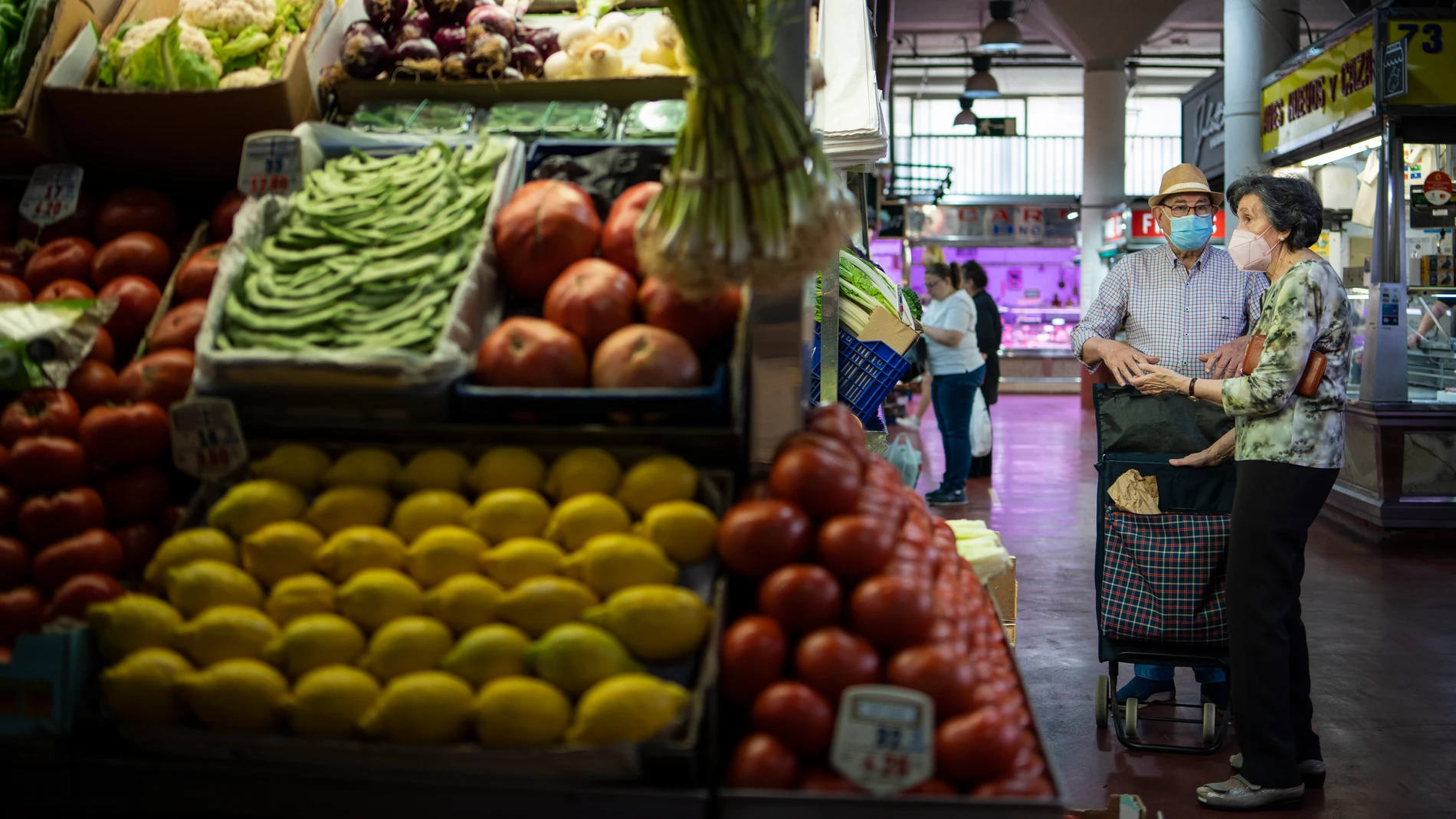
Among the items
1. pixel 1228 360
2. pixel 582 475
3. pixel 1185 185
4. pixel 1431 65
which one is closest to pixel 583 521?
pixel 582 475

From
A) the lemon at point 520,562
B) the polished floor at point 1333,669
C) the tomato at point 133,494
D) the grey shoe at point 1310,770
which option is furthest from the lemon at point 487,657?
the grey shoe at point 1310,770

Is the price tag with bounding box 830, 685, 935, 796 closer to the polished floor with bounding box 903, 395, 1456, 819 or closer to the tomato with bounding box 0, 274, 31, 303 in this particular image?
the tomato with bounding box 0, 274, 31, 303

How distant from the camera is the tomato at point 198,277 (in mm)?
2238

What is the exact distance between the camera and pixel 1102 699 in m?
4.05

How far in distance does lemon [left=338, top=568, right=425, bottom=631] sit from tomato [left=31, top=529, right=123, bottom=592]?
0.57 metres

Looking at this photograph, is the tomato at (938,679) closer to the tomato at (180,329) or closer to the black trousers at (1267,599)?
the tomato at (180,329)

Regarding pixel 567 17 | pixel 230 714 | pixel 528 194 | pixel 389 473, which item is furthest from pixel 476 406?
pixel 567 17

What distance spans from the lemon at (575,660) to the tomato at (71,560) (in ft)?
2.93

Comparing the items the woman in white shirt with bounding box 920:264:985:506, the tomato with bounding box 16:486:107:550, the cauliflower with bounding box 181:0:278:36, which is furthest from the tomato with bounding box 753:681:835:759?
the woman in white shirt with bounding box 920:264:985:506

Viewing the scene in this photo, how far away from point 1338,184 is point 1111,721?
25.3 ft

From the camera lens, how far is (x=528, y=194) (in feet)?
6.79

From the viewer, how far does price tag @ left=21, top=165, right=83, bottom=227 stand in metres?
2.47

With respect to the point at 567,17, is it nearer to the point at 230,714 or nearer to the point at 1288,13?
the point at 230,714

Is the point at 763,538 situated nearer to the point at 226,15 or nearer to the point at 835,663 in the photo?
the point at 835,663
